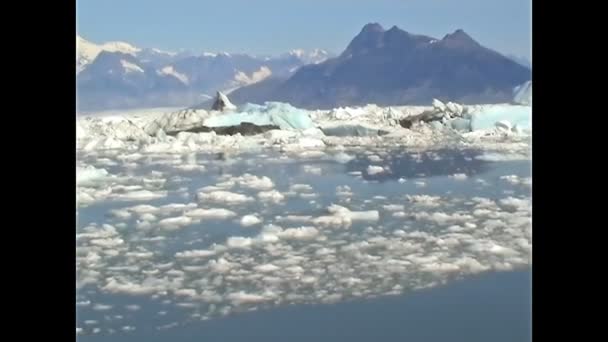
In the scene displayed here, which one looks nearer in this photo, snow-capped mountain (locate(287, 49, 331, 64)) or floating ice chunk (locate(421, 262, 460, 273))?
floating ice chunk (locate(421, 262, 460, 273))

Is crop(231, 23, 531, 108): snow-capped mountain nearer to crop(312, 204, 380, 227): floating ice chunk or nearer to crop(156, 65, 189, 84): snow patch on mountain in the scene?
crop(156, 65, 189, 84): snow patch on mountain

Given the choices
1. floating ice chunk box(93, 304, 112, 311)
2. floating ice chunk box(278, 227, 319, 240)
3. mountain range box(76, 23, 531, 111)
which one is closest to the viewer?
floating ice chunk box(93, 304, 112, 311)

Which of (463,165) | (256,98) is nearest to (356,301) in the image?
(463,165)

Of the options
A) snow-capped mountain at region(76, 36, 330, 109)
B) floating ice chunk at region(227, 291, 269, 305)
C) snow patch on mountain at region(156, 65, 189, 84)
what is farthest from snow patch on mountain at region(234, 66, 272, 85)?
floating ice chunk at region(227, 291, 269, 305)

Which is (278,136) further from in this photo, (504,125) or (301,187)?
(504,125)

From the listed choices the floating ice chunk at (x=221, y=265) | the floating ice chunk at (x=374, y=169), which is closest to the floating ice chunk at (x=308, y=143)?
the floating ice chunk at (x=374, y=169)

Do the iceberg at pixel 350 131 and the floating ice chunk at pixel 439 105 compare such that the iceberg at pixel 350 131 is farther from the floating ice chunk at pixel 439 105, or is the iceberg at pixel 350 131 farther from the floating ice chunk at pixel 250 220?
the floating ice chunk at pixel 250 220
